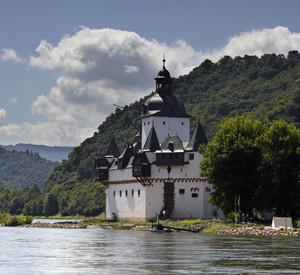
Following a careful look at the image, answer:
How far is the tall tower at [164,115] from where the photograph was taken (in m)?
121

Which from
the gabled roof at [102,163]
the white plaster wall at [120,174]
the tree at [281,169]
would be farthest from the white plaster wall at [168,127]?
the tree at [281,169]

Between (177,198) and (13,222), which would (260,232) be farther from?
(13,222)

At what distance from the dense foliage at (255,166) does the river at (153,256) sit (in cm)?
1974

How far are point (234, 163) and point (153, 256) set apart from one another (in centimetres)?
4134

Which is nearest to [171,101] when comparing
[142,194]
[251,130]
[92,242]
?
[142,194]

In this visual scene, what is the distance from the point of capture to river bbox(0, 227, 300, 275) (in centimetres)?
4700

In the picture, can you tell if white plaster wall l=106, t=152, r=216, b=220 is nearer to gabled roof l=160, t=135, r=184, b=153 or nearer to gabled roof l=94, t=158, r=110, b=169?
gabled roof l=160, t=135, r=184, b=153

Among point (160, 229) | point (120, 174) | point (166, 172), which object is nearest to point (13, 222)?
point (120, 174)

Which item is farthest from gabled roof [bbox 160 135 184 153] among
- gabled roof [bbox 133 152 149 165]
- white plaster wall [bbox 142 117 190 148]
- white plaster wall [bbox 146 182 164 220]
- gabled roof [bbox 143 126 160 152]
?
white plaster wall [bbox 142 117 190 148]

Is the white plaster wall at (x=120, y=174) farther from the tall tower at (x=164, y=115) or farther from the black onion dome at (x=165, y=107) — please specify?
the black onion dome at (x=165, y=107)

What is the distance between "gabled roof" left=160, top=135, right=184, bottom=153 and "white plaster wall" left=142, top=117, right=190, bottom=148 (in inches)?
240

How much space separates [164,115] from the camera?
121000mm

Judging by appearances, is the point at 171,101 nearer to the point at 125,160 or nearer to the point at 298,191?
the point at 125,160

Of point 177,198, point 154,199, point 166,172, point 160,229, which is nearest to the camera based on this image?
point 160,229
